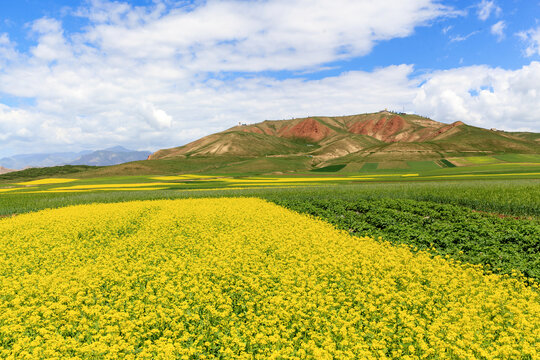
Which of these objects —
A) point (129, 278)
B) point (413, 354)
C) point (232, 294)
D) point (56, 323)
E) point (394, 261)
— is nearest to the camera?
point (413, 354)

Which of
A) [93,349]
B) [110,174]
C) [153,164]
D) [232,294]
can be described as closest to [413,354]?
[232,294]

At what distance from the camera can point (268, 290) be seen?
35.0 feet

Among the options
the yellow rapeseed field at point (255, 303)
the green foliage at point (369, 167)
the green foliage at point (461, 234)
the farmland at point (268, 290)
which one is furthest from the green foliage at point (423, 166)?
the yellow rapeseed field at point (255, 303)

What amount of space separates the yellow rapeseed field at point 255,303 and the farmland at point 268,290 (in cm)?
6

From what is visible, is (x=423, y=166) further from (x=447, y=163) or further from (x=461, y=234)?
(x=461, y=234)

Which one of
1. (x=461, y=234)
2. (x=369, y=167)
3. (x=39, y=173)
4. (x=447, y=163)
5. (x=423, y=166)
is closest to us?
(x=461, y=234)

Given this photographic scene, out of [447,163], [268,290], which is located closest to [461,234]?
[268,290]

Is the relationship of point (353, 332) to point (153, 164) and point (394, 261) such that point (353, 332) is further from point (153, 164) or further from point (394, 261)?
point (153, 164)

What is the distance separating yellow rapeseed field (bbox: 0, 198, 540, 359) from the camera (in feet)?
23.6

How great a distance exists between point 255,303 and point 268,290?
95 centimetres

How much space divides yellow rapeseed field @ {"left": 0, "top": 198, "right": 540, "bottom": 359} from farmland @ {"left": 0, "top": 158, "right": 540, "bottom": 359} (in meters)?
0.06

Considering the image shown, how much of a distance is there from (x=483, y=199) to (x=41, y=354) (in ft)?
131

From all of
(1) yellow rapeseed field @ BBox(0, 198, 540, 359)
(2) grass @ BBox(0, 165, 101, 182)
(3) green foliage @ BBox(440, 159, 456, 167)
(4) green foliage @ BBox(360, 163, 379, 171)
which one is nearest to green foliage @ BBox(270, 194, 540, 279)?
(1) yellow rapeseed field @ BBox(0, 198, 540, 359)

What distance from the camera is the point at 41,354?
7.09 metres
